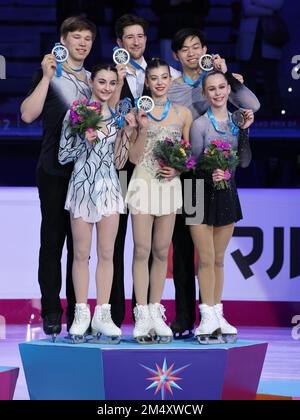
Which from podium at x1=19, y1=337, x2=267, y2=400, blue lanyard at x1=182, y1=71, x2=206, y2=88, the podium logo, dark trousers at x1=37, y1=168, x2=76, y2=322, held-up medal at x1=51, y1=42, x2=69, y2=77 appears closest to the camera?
podium at x1=19, y1=337, x2=267, y2=400

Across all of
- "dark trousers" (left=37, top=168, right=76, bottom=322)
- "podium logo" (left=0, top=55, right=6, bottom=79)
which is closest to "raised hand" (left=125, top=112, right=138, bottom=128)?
"dark trousers" (left=37, top=168, right=76, bottom=322)

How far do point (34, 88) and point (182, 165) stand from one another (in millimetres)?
842

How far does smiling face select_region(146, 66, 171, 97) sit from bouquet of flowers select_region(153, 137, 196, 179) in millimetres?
→ 227

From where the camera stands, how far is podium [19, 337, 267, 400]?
4.65 m

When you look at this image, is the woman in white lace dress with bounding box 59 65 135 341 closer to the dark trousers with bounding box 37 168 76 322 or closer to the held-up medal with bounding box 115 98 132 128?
the held-up medal with bounding box 115 98 132 128

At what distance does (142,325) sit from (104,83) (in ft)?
3.76

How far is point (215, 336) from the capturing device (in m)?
4.92

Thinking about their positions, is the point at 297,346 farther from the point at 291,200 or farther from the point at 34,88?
the point at 34,88

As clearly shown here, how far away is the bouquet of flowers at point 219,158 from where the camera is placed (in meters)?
4.83

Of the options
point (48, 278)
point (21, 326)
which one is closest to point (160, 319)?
point (48, 278)

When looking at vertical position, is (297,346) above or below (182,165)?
below

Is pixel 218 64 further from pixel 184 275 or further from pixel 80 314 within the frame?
pixel 80 314

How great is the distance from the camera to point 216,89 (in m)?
4.90
